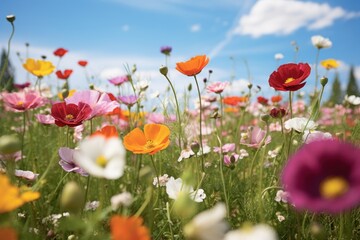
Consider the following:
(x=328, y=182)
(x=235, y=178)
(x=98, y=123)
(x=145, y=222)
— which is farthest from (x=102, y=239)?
(x=98, y=123)

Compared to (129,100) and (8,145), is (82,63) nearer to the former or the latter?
(129,100)

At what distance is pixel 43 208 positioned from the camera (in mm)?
1374

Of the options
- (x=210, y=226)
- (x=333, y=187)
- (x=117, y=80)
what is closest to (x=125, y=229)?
(x=210, y=226)

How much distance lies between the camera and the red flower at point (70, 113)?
1.04 meters

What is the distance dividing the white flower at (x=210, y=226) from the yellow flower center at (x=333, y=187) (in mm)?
139

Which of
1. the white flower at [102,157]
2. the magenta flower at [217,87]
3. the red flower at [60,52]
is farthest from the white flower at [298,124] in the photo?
the red flower at [60,52]

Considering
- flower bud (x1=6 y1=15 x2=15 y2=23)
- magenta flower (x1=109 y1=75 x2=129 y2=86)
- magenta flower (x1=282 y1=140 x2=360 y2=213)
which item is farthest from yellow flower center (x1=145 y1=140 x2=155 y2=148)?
flower bud (x1=6 y1=15 x2=15 y2=23)

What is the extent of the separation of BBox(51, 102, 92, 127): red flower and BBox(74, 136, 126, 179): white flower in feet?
Result: 1.48

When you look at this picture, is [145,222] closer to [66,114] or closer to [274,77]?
[66,114]

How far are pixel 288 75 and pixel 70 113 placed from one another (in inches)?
27.2

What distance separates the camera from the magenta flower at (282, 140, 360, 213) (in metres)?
0.50

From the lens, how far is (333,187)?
20.2 inches

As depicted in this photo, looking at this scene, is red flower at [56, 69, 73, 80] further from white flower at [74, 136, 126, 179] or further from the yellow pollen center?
white flower at [74, 136, 126, 179]

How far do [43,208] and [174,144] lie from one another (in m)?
0.58
